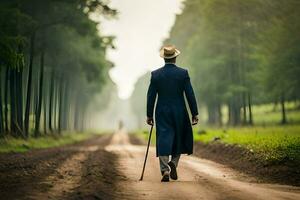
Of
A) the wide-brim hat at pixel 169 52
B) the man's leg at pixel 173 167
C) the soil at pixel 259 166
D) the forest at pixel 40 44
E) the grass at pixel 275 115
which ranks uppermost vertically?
the forest at pixel 40 44

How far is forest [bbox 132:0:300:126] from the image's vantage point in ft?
118

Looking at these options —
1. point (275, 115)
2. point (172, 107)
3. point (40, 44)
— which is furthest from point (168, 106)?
point (275, 115)

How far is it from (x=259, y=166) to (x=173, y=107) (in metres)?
4.23

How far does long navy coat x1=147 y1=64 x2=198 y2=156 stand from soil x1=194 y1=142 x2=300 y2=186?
76.9 inches

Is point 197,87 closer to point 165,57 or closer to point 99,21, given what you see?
point 99,21

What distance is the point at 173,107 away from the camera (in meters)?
10.9

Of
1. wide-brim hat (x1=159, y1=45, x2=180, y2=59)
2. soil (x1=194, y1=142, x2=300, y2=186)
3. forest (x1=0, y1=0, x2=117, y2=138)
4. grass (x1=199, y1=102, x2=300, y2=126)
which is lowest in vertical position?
soil (x1=194, y1=142, x2=300, y2=186)

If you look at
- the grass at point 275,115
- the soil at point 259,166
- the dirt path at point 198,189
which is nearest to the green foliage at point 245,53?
the grass at point 275,115

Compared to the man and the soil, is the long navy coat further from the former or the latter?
the soil

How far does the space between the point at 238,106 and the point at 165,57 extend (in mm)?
39136

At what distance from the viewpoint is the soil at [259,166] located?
11.9m

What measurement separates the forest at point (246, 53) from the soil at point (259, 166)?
1788cm

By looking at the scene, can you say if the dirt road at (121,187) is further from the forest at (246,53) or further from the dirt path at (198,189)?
the forest at (246,53)

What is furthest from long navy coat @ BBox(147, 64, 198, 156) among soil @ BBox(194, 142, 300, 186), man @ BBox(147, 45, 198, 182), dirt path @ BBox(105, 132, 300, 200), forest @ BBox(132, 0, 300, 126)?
forest @ BBox(132, 0, 300, 126)
